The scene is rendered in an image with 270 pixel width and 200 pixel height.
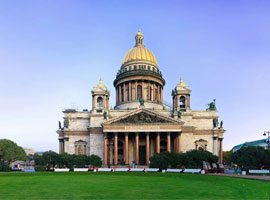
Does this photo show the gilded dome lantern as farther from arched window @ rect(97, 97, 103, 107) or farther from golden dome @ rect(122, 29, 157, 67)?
arched window @ rect(97, 97, 103, 107)

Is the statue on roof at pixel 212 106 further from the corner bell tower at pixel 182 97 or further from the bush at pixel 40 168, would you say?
the bush at pixel 40 168

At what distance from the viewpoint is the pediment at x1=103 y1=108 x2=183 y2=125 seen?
59750 millimetres

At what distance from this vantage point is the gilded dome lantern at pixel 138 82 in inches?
2972

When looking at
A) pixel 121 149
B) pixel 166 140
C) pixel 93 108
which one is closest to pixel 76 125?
pixel 93 108

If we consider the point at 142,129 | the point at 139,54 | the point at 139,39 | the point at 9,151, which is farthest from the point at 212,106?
the point at 9,151

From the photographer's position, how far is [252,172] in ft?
143

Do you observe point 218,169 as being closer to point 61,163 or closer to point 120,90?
point 61,163

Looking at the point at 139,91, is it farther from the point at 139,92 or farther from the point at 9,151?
the point at 9,151

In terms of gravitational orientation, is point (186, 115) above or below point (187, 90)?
below

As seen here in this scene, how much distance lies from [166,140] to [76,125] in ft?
75.9

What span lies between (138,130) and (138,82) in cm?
2128

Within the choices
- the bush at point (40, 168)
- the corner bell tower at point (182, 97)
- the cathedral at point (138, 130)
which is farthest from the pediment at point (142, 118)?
the bush at point (40, 168)

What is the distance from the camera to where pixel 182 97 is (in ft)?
224

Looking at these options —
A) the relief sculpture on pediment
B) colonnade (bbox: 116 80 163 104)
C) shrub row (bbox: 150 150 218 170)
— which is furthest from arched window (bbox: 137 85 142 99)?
shrub row (bbox: 150 150 218 170)
